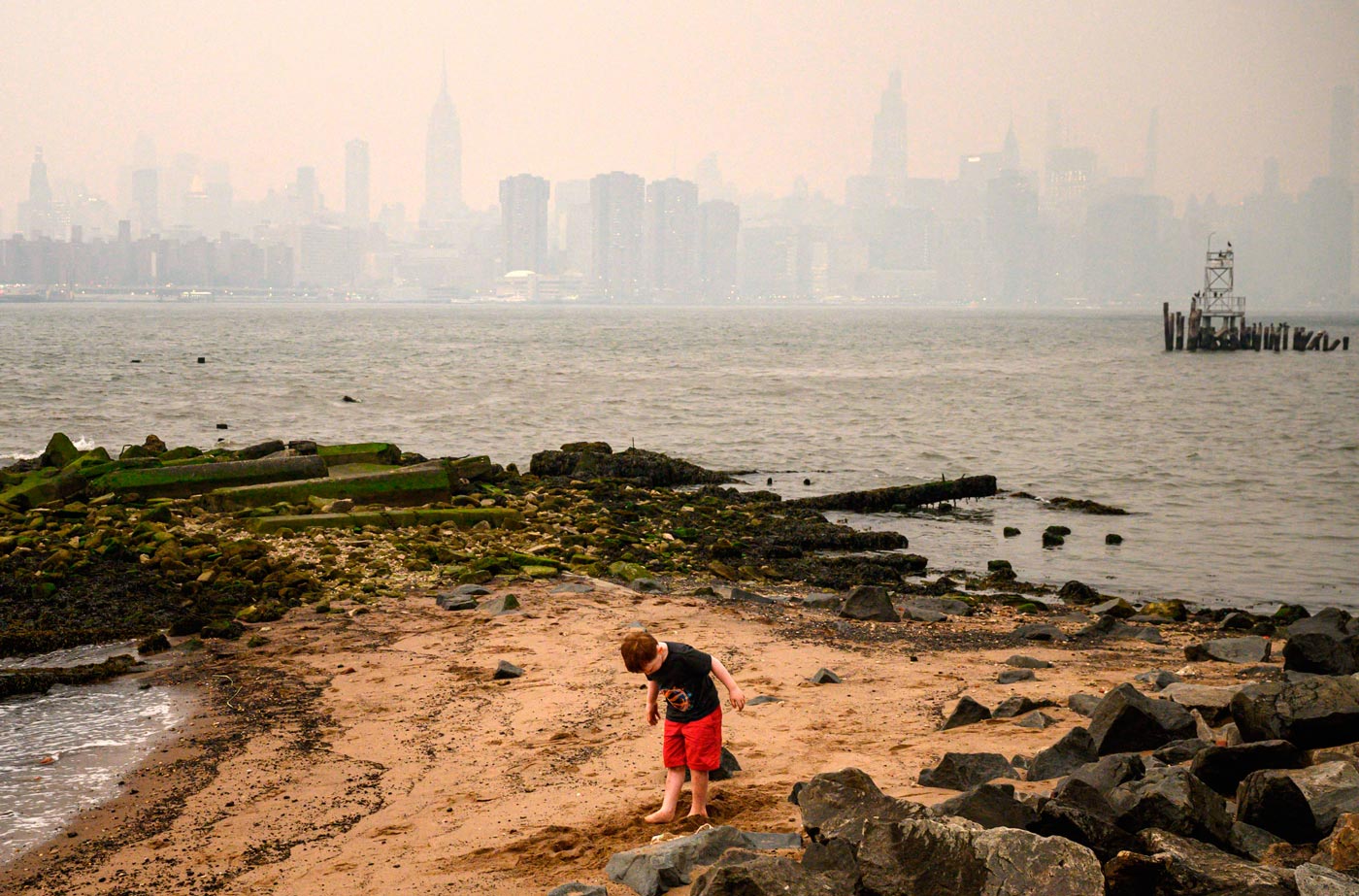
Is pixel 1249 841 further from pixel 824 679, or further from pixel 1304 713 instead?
pixel 824 679

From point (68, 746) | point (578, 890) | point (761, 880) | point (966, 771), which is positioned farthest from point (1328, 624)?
point (68, 746)

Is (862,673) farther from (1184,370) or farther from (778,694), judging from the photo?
(1184,370)

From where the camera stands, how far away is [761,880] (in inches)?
193

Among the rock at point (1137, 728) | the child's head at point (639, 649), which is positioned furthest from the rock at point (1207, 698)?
the child's head at point (639, 649)

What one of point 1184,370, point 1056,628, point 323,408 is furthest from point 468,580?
point 1184,370

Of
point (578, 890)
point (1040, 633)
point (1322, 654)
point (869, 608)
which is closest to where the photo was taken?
point (578, 890)

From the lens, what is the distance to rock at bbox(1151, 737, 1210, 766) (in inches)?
260

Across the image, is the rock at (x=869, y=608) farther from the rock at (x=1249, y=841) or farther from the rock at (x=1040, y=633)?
the rock at (x=1249, y=841)

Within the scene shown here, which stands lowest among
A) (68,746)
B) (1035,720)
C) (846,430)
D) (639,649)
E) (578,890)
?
(68,746)

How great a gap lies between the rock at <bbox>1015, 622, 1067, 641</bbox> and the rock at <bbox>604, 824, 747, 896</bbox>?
6.46m

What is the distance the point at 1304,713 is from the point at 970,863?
9.27 feet

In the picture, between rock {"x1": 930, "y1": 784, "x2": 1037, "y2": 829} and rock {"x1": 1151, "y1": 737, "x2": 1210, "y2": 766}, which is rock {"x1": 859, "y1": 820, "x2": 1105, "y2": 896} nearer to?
rock {"x1": 930, "y1": 784, "x2": 1037, "y2": 829}

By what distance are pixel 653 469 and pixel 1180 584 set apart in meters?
10.3

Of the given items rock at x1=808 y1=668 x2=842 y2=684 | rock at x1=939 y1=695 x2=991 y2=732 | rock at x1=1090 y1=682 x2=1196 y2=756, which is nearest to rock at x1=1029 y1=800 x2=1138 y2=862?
rock at x1=1090 y1=682 x2=1196 y2=756
